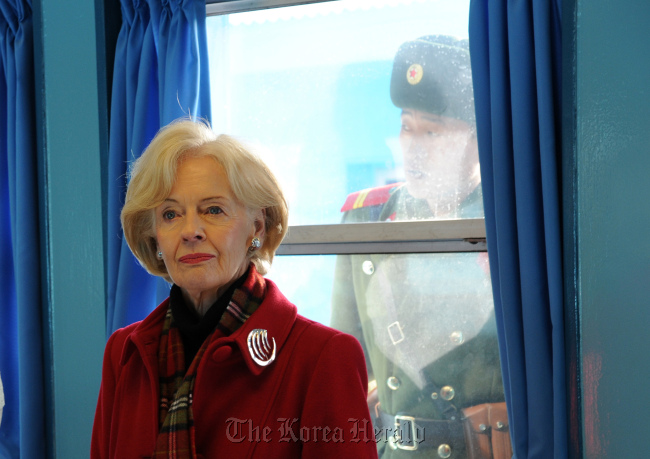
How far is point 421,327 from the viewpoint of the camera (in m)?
2.06

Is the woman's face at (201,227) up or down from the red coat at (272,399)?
up

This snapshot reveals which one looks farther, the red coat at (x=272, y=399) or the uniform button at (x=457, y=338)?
the uniform button at (x=457, y=338)

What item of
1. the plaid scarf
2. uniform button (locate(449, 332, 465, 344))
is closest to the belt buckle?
uniform button (locate(449, 332, 465, 344))

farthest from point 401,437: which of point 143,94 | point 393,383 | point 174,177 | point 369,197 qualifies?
point 143,94

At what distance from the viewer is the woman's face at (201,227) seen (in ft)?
4.18

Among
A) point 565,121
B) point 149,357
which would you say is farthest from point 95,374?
point 565,121

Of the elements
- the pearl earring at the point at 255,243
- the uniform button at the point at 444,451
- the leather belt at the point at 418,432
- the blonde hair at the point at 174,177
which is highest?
the blonde hair at the point at 174,177

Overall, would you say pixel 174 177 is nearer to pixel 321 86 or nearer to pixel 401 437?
pixel 321 86

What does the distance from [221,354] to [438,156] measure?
1132 mm

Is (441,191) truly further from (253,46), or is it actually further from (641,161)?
(253,46)

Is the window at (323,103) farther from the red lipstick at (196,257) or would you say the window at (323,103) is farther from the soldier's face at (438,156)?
the red lipstick at (196,257)

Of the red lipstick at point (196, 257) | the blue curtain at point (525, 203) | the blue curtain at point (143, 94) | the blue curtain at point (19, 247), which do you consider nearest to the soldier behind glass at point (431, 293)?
the blue curtain at point (525, 203)

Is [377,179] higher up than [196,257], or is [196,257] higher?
[377,179]

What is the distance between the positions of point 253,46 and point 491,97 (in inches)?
38.3
